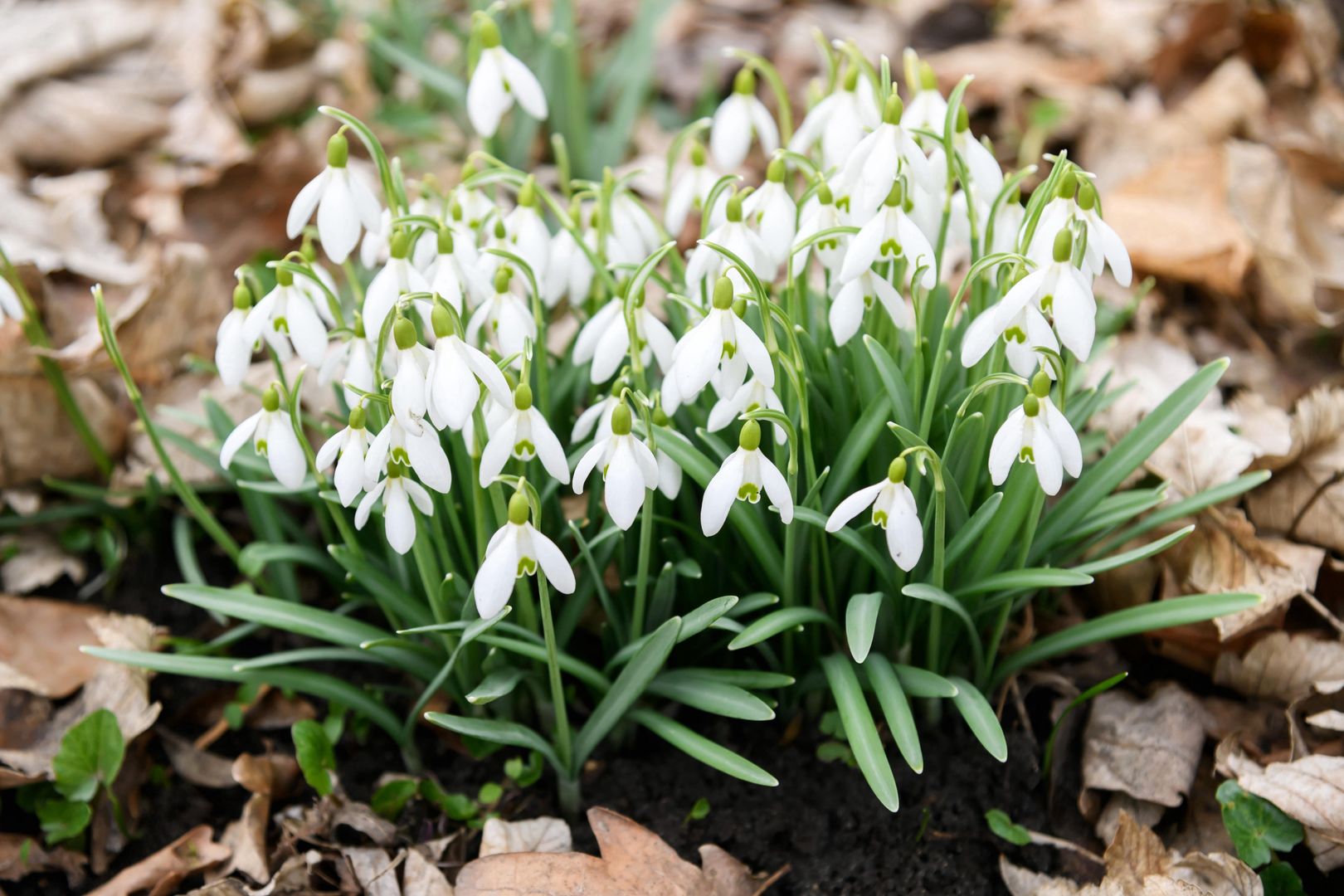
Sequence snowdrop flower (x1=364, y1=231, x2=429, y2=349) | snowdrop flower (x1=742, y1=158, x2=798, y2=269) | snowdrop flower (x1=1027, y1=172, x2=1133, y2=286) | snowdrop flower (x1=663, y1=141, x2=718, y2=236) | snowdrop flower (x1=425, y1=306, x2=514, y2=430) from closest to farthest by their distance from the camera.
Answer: snowdrop flower (x1=425, y1=306, x2=514, y2=430)
snowdrop flower (x1=1027, y1=172, x2=1133, y2=286)
snowdrop flower (x1=364, y1=231, x2=429, y2=349)
snowdrop flower (x1=742, y1=158, x2=798, y2=269)
snowdrop flower (x1=663, y1=141, x2=718, y2=236)

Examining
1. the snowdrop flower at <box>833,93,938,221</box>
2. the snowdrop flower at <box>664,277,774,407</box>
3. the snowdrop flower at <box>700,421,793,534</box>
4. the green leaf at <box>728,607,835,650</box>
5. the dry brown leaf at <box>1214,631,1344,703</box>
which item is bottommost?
the dry brown leaf at <box>1214,631,1344,703</box>

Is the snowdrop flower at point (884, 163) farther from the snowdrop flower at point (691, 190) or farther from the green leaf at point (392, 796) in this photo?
the green leaf at point (392, 796)

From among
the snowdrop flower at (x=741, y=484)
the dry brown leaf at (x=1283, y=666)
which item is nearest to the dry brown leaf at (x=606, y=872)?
the snowdrop flower at (x=741, y=484)

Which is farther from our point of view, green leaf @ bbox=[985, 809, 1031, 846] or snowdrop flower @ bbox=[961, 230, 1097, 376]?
green leaf @ bbox=[985, 809, 1031, 846]

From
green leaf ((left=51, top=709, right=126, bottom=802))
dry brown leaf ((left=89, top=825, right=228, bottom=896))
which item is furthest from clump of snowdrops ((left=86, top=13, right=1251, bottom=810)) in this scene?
dry brown leaf ((left=89, top=825, right=228, bottom=896))

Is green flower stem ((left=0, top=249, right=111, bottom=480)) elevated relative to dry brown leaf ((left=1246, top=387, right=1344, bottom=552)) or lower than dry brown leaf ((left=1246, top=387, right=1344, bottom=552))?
elevated

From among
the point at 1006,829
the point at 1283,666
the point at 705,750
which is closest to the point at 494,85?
the point at 705,750

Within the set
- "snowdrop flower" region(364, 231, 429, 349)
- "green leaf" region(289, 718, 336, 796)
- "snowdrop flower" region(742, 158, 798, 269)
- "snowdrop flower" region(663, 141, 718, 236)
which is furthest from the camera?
"snowdrop flower" region(663, 141, 718, 236)

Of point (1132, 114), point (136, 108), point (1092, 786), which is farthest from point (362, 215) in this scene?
point (1132, 114)

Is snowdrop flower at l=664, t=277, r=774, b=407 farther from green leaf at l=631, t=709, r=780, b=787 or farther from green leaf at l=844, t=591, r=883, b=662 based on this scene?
green leaf at l=631, t=709, r=780, b=787
